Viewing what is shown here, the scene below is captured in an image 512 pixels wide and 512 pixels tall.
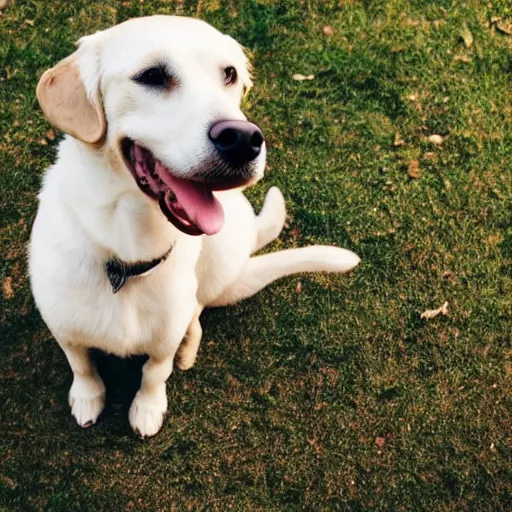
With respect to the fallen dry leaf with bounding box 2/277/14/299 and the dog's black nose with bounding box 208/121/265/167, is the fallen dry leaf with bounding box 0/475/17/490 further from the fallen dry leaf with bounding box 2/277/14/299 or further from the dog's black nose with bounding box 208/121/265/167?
the dog's black nose with bounding box 208/121/265/167

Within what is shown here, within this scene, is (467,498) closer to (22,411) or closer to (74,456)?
(74,456)

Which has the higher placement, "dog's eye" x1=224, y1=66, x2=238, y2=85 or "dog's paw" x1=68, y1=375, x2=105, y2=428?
"dog's eye" x1=224, y1=66, x2=238, y2=85

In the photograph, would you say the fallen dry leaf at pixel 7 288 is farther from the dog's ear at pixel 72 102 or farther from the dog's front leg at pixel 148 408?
the dog's ear at pixel 72 102

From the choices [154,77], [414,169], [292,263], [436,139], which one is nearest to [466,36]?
[436,139]

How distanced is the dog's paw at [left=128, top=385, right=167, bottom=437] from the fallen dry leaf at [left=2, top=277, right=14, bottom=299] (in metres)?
0.94

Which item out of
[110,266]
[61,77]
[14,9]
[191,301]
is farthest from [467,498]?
[14,9]

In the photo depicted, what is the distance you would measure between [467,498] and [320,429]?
0.86 meters

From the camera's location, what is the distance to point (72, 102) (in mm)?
2062

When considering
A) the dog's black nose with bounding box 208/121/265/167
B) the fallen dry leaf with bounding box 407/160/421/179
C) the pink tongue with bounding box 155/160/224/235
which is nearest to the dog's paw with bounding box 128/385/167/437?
the pink tongue with bounding box 155/160/224/235

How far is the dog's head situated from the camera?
78.1 inches

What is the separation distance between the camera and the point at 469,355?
3793 mm

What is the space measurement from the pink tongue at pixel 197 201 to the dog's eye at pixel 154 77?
0.85 feet

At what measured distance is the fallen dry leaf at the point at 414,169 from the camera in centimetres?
426

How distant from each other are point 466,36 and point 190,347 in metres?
3.11
